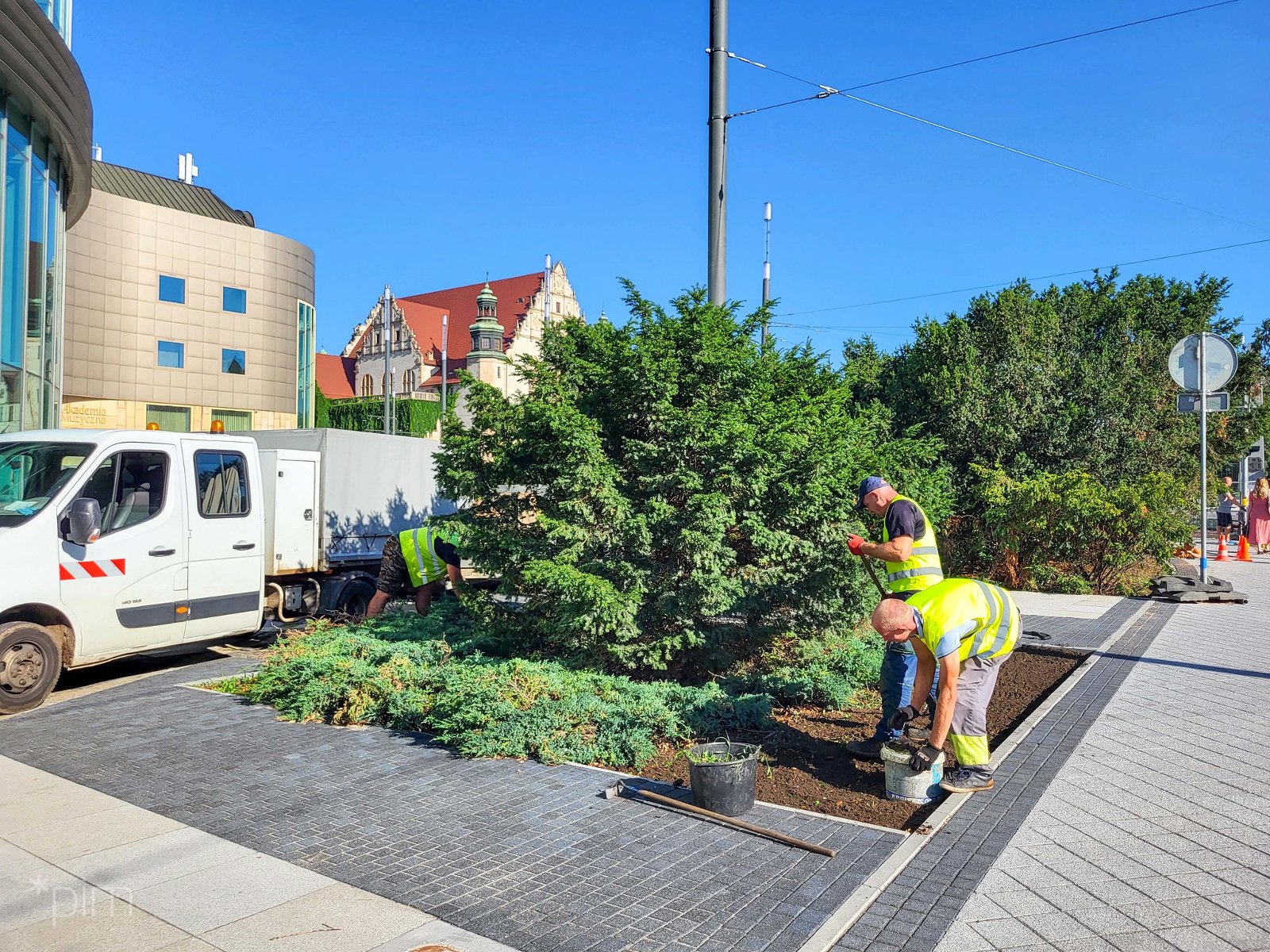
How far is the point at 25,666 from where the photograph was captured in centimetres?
748

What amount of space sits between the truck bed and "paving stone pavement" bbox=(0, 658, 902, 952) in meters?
4.73

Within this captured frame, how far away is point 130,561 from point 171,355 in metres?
35.2

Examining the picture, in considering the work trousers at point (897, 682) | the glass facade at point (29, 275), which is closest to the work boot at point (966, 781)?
the work trousers at point (897, 682)

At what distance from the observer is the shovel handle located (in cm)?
454

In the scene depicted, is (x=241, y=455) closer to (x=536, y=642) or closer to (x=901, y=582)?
(x=536, y=642)

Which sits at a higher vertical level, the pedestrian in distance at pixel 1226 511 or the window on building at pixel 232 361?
the window on building at pixel 232 361

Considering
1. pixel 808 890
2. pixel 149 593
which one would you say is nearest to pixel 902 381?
pixel 149 593

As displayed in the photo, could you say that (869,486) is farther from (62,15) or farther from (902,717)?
(62,15)

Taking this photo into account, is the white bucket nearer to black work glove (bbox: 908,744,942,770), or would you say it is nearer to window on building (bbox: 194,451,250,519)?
black work glove (bbox: 908,744,942,770)

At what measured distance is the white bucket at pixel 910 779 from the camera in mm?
5230

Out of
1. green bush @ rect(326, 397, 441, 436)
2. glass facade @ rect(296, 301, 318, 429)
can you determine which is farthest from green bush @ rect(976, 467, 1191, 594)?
green bush @ rect(326, 397, 441, 436)

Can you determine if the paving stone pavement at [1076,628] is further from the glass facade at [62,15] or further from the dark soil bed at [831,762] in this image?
the glass facade at [62,15]

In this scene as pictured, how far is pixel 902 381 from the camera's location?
1697 centimetres

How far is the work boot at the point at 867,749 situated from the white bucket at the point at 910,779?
0.68m
